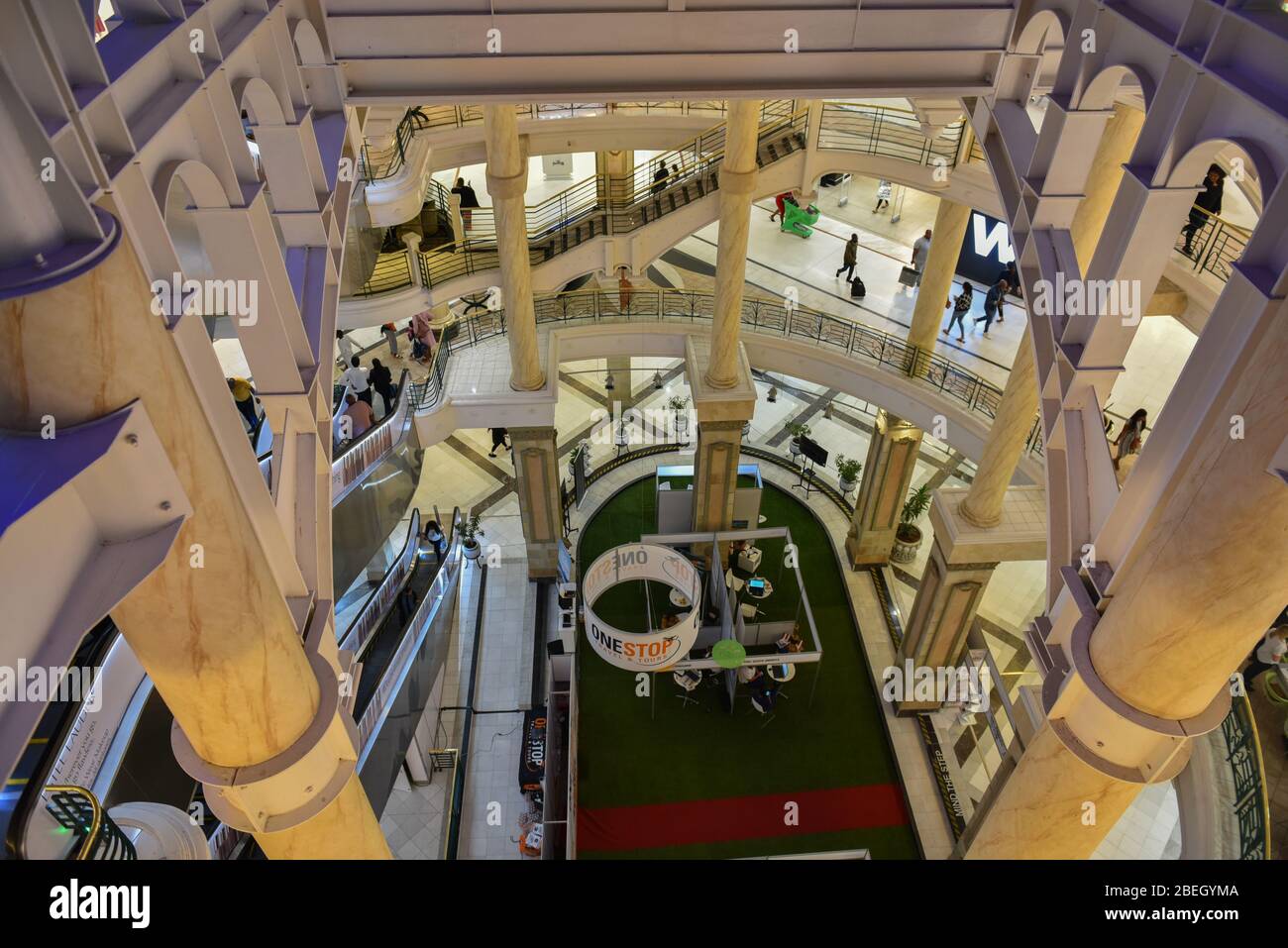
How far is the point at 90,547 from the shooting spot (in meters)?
3.27

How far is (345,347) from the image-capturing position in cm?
1716

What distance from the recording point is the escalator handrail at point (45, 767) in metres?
5.22

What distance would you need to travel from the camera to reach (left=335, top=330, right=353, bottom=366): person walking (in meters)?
15.9

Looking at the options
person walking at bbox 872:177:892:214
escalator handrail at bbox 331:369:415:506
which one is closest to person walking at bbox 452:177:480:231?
escalator handrail at bbox 331:369:415:506

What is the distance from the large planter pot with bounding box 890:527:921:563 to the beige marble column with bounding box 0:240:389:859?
11.4 metres

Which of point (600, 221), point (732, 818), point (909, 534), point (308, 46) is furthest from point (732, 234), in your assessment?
Answer: point (732, 818)

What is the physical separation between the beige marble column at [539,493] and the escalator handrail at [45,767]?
7.18 meters

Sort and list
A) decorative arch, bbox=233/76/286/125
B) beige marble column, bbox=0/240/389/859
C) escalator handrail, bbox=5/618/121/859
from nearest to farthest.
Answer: beige marble column, bbox=0/240/389/859 < escalator handrail, bbox=5/618/121/859 < decorative arch, bbox=233/76/286/125

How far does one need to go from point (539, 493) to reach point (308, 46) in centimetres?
871

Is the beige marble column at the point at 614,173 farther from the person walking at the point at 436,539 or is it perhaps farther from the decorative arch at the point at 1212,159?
the decorative arch at the point at 1212,159

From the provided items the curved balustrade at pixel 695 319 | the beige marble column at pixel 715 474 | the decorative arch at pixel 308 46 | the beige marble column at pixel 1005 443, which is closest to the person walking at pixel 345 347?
the curved balustrade at pixel 695 319

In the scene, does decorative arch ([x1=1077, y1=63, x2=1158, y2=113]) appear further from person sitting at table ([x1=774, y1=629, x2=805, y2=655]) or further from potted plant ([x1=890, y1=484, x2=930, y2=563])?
potted plant ([x1=890, y1=484, x2=930, y2=563])

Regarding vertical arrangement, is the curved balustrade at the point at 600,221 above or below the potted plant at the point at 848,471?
above

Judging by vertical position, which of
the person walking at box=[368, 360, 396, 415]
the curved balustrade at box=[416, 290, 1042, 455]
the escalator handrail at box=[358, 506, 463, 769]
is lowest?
the escalator handrail at box=[358, 506, 463, 769]
